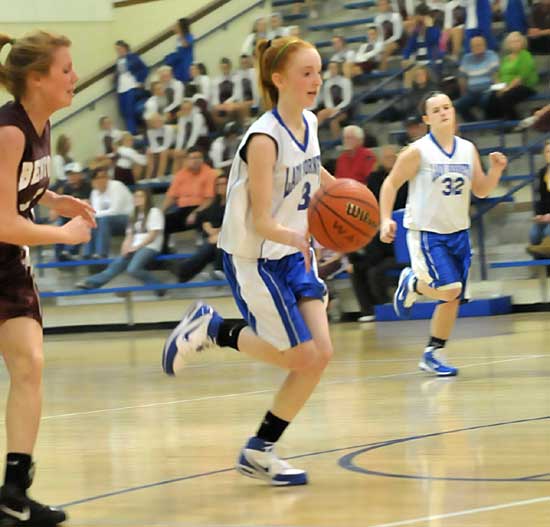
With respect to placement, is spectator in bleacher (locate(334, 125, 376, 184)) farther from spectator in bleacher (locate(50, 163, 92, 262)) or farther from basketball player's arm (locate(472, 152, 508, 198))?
basketball player's arm (locate(472, 152, 508, 198))

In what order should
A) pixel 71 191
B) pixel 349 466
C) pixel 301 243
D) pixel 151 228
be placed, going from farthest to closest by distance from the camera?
pixel 71 191, pixel 151 228, pixel 349 466, pixel 301 243

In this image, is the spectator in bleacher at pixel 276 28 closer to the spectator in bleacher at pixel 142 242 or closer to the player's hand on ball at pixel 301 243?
the spectator in bleacher at pixel 142 242

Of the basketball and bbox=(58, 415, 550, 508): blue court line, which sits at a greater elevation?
the basketball

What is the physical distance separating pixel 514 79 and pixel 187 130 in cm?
412

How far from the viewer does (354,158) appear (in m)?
12.2

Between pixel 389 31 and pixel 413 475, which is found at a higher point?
pixel 389 31

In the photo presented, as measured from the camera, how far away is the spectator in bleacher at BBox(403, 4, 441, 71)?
13.4m

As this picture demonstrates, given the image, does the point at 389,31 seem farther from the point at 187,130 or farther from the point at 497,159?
the point at 497,159

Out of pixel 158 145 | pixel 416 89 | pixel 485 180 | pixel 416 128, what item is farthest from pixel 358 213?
pixel 158 145

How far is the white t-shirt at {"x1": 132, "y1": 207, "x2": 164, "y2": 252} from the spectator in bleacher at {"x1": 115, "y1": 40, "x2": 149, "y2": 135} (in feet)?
11.4

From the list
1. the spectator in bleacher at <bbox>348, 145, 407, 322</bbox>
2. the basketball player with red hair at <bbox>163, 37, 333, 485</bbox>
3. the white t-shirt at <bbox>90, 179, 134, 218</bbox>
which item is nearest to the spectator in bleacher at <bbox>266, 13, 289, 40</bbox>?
the white t-shirt at <bbox>90, 179, 134, 218</bbox>

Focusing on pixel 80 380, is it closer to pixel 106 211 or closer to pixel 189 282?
pixel 189 282

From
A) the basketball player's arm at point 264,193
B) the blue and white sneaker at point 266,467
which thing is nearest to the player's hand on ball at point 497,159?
the basketball player's arm at point 264,193

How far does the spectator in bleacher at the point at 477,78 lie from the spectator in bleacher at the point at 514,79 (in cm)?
9
